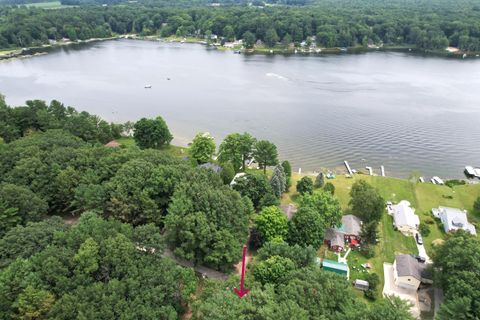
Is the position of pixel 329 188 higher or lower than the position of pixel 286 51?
lower

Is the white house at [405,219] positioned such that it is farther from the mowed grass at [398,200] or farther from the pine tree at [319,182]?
the pine tree at [319,182]

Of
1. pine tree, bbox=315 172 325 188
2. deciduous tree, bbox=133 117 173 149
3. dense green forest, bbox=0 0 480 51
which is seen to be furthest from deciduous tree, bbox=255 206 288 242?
dense green forest, bbox=0 0 480 51

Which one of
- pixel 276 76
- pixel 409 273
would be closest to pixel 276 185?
pixel 409 273

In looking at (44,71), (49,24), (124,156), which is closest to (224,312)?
(124,156)

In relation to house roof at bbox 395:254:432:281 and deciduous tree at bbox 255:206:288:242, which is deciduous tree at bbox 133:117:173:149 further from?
house roof at bbox 395:254:432:281

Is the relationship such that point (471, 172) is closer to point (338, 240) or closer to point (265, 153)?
point (338, 240)

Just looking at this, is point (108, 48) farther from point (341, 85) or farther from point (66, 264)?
point (66, 264)

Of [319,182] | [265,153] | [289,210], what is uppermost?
[265,153]
